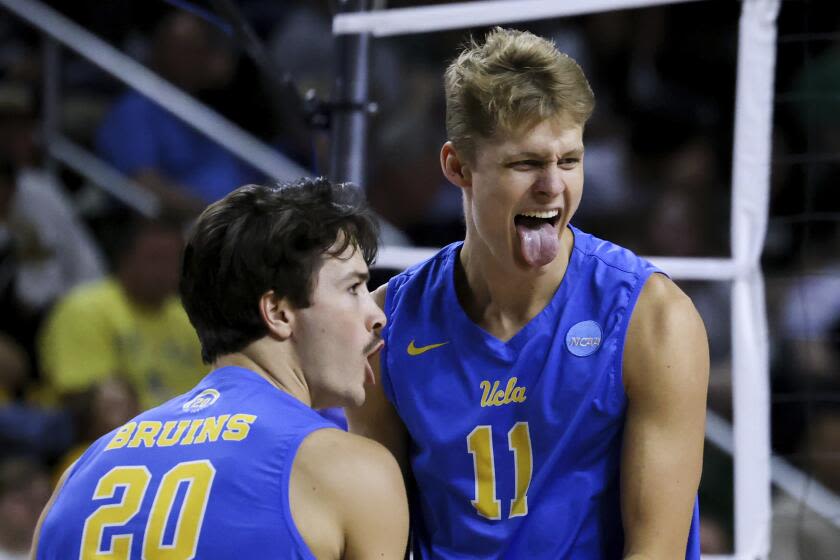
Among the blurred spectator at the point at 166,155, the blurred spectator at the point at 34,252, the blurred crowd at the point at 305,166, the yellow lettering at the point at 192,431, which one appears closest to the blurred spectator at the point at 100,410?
the blurred crowd at the point at 305,166

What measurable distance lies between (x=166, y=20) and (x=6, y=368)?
2.00 meters

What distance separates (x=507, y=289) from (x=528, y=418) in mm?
270

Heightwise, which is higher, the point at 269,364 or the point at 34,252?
the point at 269,364

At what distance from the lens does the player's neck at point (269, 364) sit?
216 cm

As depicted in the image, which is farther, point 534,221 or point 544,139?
point 534,221

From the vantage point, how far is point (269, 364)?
2.16 metres

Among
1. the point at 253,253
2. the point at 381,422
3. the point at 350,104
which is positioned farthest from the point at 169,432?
the point at 350,104

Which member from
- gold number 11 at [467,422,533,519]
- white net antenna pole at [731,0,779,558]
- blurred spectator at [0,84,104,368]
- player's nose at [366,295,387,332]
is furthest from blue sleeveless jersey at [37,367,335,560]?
blurred spectator at [0,84,104,368]

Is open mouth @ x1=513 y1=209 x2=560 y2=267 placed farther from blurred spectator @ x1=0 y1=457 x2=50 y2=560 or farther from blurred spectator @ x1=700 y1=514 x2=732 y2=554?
blurred spectator @ x1=0 y1=457 x2=50 y2=560

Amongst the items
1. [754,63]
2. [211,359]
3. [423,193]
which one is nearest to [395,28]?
[754,63]

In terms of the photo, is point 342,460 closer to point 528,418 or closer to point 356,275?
point 356,275

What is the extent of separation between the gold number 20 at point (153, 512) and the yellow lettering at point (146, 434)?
5 cm

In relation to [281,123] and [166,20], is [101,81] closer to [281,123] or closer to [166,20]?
[166,20]

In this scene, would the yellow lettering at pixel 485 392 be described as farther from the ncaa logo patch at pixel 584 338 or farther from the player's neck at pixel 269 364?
the player's neck at pixel 269 364
